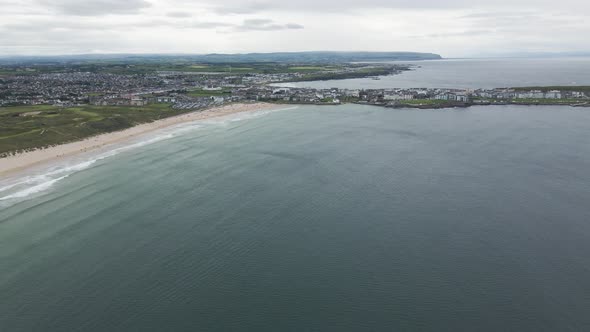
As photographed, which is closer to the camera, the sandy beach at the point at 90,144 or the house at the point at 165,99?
the sandy beach at the point at 90,144

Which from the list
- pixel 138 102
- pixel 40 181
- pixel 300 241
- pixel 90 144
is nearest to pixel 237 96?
pixel 138 102

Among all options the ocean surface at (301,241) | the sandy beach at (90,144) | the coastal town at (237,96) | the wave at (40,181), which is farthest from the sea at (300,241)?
the coastal town at (237,96)

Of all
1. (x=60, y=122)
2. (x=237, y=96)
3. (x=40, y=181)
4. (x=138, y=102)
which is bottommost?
(x=40, y=181)

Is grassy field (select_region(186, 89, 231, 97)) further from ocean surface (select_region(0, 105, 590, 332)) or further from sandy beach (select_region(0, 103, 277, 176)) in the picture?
ocean surface (select_region(0, 105, 590, 332))

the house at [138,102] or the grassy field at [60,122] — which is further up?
the house at [138,102]

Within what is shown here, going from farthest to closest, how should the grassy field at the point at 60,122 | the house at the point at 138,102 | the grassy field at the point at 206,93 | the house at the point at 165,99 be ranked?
the grassy field at the point at 206,93, the house at the point at 165,99, the house at the point at 138,102, the grassy field at the point at 60,122

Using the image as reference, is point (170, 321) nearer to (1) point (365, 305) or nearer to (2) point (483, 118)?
(1) point (365, 305)

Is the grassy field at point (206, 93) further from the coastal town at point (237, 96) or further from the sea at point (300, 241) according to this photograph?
the sea at point (300, 241)

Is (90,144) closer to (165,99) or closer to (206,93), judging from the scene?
(165,99)
